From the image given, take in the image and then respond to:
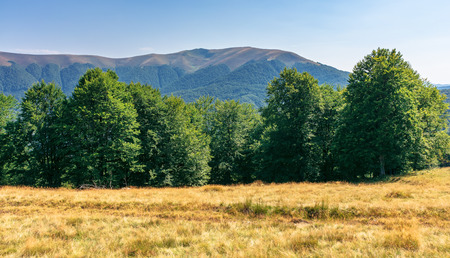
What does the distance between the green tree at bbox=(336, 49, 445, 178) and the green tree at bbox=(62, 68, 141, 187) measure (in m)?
25.6

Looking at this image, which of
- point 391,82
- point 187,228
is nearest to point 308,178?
point 391,82

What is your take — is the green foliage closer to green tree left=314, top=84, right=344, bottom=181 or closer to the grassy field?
the grassy field

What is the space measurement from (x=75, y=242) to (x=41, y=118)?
27228 mm

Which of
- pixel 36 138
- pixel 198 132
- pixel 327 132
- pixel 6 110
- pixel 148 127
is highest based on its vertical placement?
pixel 6 110

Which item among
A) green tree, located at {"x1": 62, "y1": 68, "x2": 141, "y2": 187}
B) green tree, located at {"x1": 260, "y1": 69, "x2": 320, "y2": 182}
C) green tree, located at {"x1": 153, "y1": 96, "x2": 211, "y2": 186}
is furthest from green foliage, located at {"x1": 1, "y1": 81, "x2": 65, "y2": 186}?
green tree, located at {"x1": 260, "y1": 69, "x2": 320, "y2": 182}

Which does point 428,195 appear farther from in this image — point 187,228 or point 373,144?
point 187,228

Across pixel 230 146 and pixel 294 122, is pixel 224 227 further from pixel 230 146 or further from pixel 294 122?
pixel 230 146

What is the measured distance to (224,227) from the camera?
9102mm

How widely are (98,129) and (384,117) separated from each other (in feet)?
104

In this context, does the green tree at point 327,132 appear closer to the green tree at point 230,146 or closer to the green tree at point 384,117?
the green tree at point 384,117

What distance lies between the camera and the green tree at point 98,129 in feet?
80.8

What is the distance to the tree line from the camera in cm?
2400

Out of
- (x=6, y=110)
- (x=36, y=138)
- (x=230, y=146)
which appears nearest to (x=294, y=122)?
(x=230, y=146)

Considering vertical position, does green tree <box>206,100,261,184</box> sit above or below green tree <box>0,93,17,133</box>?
below
